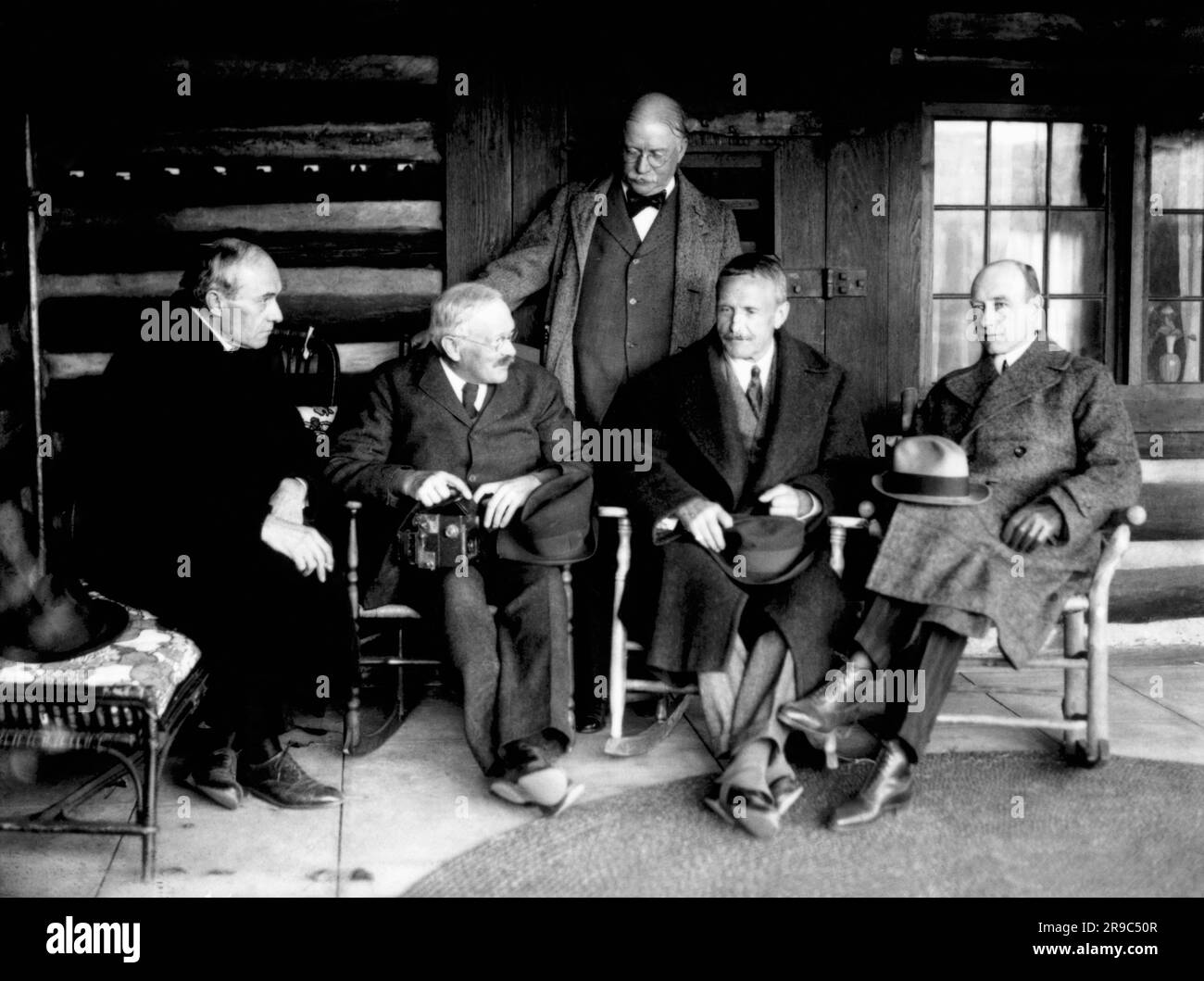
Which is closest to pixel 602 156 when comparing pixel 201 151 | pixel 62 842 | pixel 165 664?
pixel 201 151

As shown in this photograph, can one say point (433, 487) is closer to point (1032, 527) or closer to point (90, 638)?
point (90, 638)

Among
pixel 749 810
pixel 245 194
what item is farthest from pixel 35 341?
pixel 749 810

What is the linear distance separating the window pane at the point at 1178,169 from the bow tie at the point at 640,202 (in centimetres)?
196

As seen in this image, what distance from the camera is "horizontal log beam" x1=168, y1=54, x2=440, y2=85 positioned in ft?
14.0

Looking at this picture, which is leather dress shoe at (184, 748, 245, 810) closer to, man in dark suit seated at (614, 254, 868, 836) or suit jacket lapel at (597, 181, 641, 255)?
man in dark suit seated at (614, 254, 868, 836)

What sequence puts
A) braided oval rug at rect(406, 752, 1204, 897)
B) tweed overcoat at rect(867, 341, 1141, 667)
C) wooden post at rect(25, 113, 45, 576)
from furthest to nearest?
wooden post at rect(25, 113, 45, 576)
tweed overcoat at rect(867, 341, 1141, 667)
braided oval rug at rect(406, 752, 1204, 897)

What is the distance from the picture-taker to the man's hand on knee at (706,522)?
11.4ft

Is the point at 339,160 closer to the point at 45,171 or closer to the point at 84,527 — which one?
the point at 45,171

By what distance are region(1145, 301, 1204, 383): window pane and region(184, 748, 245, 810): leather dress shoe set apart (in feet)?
11.9

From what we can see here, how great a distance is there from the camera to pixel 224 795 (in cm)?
321

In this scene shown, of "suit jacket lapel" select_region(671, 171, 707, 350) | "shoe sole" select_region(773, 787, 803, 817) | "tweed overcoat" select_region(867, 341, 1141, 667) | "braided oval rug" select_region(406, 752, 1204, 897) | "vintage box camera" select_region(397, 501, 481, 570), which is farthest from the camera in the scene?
"suit jacket lapel" select_region(671, 171, 707, 350)

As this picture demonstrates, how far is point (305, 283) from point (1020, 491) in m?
2.48

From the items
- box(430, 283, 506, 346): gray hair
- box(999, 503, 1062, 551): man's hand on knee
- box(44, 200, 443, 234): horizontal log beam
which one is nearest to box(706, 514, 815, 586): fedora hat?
box(999, 503, 1062, 551): man's hand on knee

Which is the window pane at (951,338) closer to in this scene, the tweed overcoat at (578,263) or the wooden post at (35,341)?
the tweed overcoat at (578,263)
